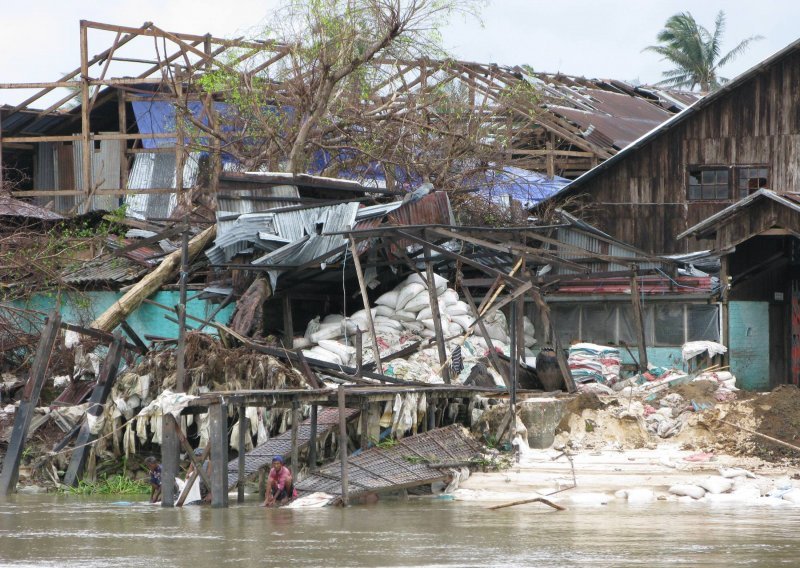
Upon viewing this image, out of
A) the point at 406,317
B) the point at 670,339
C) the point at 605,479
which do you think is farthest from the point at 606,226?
the point at 605,479

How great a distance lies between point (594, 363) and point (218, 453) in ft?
29.7

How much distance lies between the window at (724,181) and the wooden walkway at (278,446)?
36.1 feet

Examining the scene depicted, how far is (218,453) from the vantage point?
15336 millimetres

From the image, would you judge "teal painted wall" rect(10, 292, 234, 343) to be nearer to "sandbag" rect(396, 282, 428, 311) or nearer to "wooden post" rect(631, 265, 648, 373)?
"sandbag" rect(396, 282, 428, 311)

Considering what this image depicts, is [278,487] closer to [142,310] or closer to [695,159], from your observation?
[142,310]

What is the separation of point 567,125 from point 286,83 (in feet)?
25.8

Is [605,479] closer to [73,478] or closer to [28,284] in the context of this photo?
[73,478]

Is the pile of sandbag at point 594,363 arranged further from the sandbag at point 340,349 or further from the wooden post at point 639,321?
the sandbag at point 340,349

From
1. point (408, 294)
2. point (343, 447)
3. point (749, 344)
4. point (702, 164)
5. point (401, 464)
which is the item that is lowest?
point (401, 464)

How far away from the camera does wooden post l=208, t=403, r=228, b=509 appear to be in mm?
15328

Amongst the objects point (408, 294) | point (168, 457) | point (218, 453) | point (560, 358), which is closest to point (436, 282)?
point (408, 294)

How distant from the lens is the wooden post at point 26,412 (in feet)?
58.3

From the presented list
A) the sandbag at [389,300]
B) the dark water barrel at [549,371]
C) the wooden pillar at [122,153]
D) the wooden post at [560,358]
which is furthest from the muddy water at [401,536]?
the wooden pillar at [122,153]

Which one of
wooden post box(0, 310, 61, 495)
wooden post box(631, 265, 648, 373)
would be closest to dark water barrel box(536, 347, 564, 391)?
wooden post box(631, 265, 648, 373)
